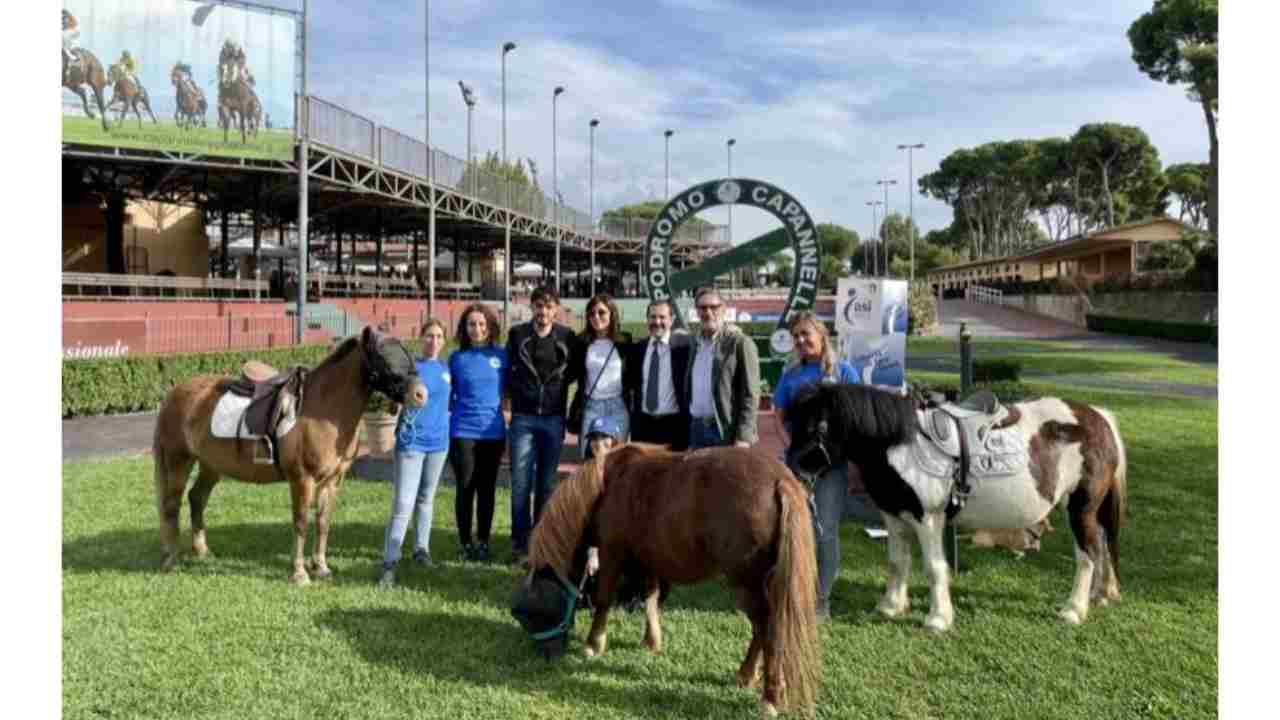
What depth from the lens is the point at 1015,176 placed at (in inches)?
3046

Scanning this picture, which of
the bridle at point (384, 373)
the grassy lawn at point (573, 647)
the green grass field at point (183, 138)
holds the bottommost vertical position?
the grassy lawn at point (573, 647)

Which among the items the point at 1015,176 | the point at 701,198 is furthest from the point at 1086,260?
the point at 701,198

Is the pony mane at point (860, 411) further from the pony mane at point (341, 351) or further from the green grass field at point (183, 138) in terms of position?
the green grass field at point (183, 138)

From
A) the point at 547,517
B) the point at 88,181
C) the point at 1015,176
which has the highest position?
the point at 1015,176

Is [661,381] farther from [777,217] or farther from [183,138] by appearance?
[183,138]

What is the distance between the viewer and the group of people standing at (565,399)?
4750 mm

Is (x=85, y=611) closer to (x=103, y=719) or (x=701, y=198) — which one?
(x=103, y=719)

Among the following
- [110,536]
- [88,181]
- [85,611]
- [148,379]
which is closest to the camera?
[85,611]

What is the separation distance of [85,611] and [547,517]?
3.04m

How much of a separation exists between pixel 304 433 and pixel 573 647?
91.5 inches

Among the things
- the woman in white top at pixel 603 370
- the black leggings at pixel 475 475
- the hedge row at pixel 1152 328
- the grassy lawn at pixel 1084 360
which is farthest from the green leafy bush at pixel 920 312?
the woman in white top at pixel 603 370

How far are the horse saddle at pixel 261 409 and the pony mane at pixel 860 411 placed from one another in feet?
10.8

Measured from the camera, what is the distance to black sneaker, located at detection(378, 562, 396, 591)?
5.15 metres

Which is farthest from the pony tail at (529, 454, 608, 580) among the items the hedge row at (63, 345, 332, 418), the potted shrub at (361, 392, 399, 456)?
the hedge row at (63, 345, 332, 418)
